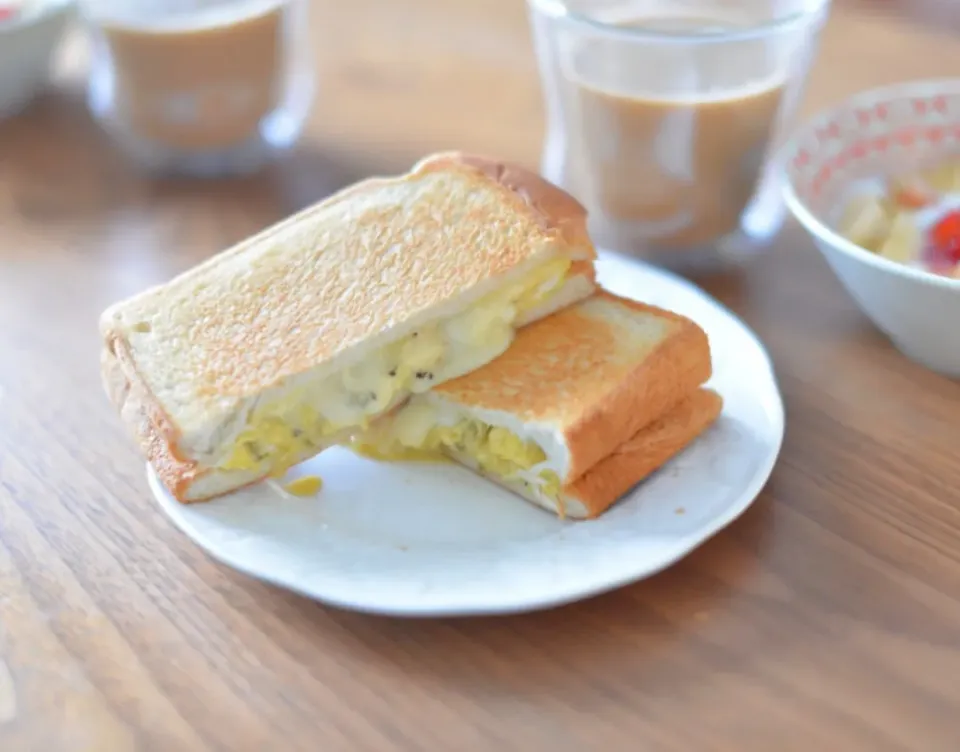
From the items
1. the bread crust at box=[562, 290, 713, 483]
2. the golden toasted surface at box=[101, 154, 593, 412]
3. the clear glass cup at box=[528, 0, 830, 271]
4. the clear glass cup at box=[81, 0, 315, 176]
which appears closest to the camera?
the bread crust at box=[562, 290, 713, 483]

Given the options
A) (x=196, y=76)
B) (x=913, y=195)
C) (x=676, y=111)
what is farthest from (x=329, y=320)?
(x=913, y=195)

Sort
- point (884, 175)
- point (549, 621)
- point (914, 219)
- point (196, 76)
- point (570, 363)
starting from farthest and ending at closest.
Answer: point (196, 76), point (884, 175), point (914, 219), point (570, 363), point (549, 621)

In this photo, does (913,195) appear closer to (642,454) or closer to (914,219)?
(914,219)

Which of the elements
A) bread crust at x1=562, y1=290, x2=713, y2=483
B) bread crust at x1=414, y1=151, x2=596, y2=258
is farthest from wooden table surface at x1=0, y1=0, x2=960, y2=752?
bread crust at x1=414, y1=151, x2=596, y2=258

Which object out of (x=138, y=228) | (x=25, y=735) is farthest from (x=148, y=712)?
(x=138, y=228)

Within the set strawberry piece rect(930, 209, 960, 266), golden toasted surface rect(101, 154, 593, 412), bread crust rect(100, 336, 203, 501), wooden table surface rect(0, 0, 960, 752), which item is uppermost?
golden toasted surface rect(101, 154, 593, 412)

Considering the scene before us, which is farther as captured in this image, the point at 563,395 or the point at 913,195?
the point at 913,195

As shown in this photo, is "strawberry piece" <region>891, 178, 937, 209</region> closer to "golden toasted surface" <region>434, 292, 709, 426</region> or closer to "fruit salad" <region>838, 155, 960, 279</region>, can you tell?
"fruit salad" <region>838, 155, 960, 279</region>
